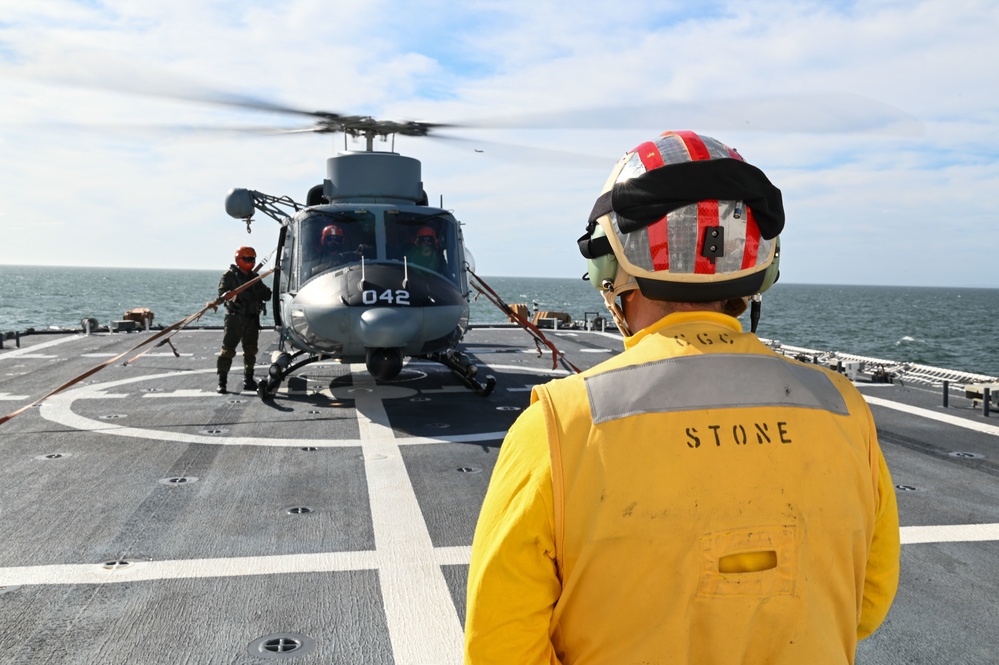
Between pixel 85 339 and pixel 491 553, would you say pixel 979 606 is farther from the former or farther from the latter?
pixel 85 339

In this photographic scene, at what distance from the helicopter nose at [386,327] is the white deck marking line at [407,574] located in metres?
2.00

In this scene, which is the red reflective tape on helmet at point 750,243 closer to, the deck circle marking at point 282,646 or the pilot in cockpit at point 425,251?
the deck circle marking at point 282,646

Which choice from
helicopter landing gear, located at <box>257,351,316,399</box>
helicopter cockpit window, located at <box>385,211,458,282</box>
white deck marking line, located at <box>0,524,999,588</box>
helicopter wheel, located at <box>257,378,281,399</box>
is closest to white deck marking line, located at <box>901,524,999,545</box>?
white deck marking line, located at <box>0,524,999,588</box>

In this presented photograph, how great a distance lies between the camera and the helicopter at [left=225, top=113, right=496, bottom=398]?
984 cm

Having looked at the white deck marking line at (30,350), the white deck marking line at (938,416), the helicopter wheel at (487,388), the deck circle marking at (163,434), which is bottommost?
the white deck marking line at (938,416)

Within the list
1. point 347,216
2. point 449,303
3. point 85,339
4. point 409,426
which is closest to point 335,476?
point 409,426

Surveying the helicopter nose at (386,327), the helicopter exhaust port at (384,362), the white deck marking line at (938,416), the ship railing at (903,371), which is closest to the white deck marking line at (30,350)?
the helicopter exhaust port at (384,362)

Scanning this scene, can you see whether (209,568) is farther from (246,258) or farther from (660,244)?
(246,258)

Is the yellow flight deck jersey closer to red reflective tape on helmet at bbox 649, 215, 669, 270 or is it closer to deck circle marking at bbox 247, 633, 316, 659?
red reflective tape on helmet at bbox 649, 215, 669, 270

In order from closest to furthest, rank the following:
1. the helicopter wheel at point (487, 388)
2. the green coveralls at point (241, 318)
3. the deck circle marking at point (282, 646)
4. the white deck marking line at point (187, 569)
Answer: the deck circle marking at point (282, 646)
the white deck marking line at point (187, 569)
the helicopter wheel at point (487, 388)
the green coveralls at point (241, 318)

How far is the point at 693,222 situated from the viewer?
1774mm

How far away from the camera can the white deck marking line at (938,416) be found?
30.1ft

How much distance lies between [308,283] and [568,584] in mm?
9500

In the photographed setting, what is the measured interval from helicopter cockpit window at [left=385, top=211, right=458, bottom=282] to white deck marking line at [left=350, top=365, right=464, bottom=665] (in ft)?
12.4
